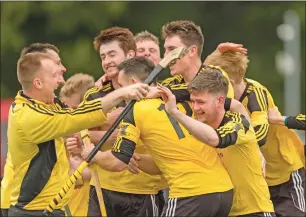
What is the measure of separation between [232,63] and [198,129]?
5.83 ft

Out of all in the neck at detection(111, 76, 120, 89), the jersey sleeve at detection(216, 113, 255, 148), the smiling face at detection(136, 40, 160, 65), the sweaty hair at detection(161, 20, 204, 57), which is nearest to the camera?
the jersey sleeve at detection(216, 113, 255, 148)

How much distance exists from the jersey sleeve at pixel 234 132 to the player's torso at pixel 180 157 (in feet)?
1.04

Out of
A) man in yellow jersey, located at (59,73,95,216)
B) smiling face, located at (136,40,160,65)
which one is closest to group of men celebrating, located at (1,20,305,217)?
man in yellow jersey, located at (59,73,95,216)

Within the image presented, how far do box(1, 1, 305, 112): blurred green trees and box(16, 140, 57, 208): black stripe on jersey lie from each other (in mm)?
24824

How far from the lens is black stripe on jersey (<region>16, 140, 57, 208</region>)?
10328mm

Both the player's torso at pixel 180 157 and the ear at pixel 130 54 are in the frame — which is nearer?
the player's torso at pixel 180 157

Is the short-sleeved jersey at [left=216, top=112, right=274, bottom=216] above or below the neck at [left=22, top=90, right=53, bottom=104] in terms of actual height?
below

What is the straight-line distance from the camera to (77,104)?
12773mm

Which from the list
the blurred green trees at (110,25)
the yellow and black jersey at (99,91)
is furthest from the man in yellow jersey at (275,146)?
the blurred green trees at (110,25)

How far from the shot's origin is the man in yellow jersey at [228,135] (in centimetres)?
982

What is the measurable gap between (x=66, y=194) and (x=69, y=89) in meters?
2.55

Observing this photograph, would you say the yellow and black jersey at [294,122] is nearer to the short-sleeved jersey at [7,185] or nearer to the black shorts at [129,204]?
the black shorts at [129,204]

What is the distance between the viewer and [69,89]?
12844 millimetres

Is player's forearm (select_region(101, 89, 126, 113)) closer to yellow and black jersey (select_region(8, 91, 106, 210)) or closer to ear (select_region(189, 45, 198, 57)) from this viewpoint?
yellow and black jersey (select_region(8, 91, 106, 210))
